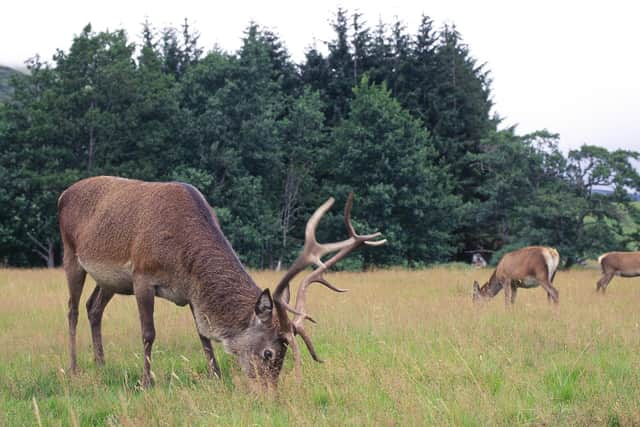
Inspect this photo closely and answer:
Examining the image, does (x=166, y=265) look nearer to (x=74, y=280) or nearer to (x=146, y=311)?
(x=146, y=311)

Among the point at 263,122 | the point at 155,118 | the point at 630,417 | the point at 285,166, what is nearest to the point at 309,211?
the point at 285,166

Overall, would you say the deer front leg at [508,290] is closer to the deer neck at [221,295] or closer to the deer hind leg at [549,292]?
the deer hind leg at [549,292]

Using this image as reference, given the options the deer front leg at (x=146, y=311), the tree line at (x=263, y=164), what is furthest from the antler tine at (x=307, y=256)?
the tree line at (x=263, y=164)

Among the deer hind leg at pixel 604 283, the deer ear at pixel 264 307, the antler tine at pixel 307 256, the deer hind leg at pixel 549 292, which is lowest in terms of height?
the deer hind leg at pixel 604 283

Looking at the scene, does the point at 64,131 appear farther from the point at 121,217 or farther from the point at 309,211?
the point at 121,217

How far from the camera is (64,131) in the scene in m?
22.8

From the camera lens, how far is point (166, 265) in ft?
17.7

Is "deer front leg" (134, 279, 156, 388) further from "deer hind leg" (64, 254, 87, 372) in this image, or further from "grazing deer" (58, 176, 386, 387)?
"deer hind leg" (64, 254, 87, 372)

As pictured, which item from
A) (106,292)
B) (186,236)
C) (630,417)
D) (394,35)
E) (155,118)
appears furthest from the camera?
(394,35)

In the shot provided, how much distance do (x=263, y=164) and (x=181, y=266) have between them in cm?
2081

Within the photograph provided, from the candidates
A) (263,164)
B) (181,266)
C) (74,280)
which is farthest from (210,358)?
(263,164)

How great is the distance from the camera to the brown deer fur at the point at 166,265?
4.79 metres

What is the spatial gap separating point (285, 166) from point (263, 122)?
3.39 meters

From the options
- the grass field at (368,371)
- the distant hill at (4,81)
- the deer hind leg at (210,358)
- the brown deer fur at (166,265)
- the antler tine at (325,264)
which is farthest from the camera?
the distant hill at (4,81)
